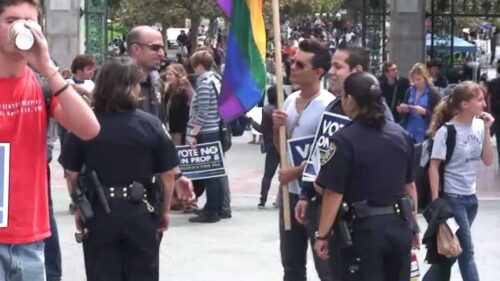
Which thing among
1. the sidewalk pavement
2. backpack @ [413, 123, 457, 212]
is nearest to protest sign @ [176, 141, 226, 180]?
the sidewalk pavement

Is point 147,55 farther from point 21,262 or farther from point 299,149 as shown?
point 21,262

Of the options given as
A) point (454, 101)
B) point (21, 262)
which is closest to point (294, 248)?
point (454, 101)

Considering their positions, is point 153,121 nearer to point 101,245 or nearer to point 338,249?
point 101,245

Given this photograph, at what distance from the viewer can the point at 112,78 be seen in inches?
256

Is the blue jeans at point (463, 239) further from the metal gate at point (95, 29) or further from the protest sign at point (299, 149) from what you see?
the metal gate at point (95, 29)

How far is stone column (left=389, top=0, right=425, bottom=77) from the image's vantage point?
76.2 feet

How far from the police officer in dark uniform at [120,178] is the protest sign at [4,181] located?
5.80ft

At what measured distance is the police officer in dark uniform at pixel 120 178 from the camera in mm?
6352

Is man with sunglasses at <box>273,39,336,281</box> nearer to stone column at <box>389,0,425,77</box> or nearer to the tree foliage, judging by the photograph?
stone column at <box>389,0,425,77</box>

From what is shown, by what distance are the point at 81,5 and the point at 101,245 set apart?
58.4 ft

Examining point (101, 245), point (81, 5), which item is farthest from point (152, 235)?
point (81, 5)

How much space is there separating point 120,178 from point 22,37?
2277 mm

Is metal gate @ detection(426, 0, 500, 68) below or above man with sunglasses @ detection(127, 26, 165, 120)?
below

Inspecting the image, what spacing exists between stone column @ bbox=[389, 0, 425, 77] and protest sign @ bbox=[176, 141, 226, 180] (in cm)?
1147
